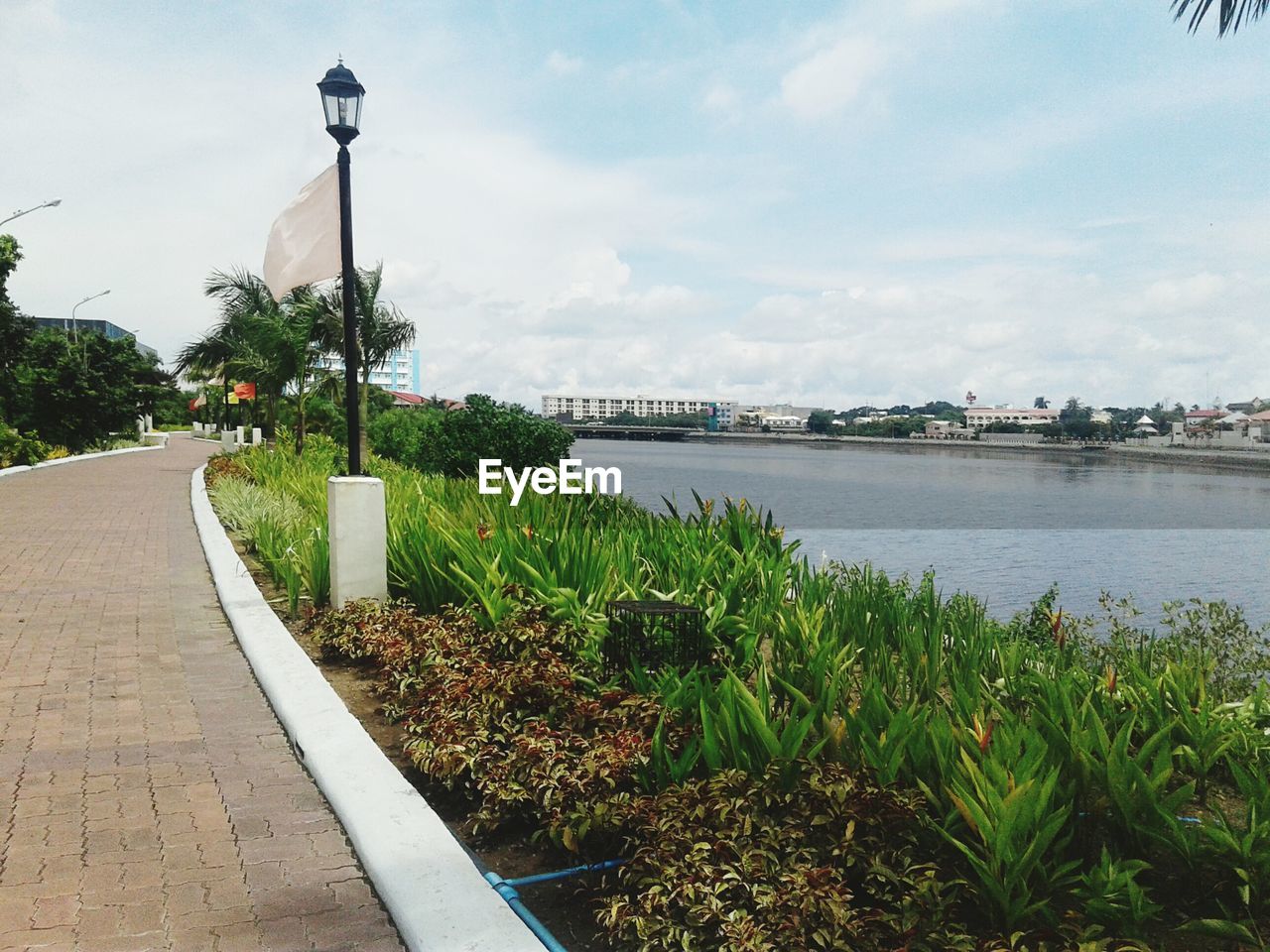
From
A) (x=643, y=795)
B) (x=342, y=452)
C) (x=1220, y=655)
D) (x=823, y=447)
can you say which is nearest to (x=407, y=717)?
(x=643, y=795)

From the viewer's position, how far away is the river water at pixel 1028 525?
17.8m

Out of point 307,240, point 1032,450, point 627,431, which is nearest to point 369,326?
point 307,240

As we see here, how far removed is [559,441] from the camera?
16.6m

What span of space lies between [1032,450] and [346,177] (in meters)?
101

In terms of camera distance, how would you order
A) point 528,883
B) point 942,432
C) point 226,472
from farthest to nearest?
point 942,432
point 226,472
point 528,883

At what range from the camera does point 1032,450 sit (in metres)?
98.9

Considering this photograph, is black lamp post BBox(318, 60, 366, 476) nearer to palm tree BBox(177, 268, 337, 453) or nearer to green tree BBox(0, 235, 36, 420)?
palm tree BBox(177, 268, 337, 453)

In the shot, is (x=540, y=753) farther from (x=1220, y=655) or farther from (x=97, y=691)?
(x=1220, y=655)

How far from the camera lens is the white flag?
26.9 feet

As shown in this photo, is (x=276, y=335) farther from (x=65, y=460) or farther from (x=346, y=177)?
(x=346, y=177)

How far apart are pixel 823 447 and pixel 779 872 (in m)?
117

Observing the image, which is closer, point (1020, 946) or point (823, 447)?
point (1020, 946)

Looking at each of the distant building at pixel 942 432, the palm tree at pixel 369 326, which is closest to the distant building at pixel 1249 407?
the distant building at pixel 942 432

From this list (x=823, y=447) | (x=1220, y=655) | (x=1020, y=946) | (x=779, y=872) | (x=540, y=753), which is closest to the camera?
(x=1020, y=946)
